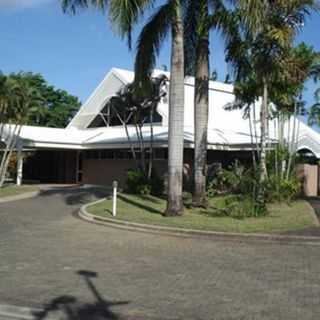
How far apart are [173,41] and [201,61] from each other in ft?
9.47

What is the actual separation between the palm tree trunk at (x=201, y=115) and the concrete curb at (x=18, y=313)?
13609 mm

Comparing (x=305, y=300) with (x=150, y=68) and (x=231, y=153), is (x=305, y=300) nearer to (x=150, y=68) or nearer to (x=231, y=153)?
(x=150, y=68)

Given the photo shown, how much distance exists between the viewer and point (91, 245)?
44.5ft

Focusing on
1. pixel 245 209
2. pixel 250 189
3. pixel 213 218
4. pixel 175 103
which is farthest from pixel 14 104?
pixel 245 209

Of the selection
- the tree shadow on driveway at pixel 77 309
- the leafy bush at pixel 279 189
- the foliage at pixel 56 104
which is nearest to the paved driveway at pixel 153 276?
the tree shadow on driveway at pixel 77 309

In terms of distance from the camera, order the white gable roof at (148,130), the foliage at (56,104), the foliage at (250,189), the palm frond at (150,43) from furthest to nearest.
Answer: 1. the foliage at (56,104)
2. the white gable roof at (148,130)
3. the palm frond at (150,43)
4. the foliage at (250,189)

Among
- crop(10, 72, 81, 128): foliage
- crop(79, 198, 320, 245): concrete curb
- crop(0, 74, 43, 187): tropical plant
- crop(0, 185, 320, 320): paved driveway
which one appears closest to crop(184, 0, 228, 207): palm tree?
crop(79, 198, 320, 245): concrete curb

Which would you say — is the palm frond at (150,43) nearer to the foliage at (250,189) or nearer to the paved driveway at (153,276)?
the foliage at (250,189)

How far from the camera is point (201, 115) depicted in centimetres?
2100

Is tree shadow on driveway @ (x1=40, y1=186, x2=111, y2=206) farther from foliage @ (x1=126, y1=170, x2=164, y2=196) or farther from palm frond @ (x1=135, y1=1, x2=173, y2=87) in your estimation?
palm frond @ (x1=135, y1=1, x2=173, y2=87)

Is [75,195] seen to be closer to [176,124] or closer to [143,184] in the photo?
[143,184]

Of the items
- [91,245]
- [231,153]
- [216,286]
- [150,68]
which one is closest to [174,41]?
[150,68]

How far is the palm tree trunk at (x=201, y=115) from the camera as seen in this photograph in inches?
822

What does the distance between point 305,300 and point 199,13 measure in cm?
1410
